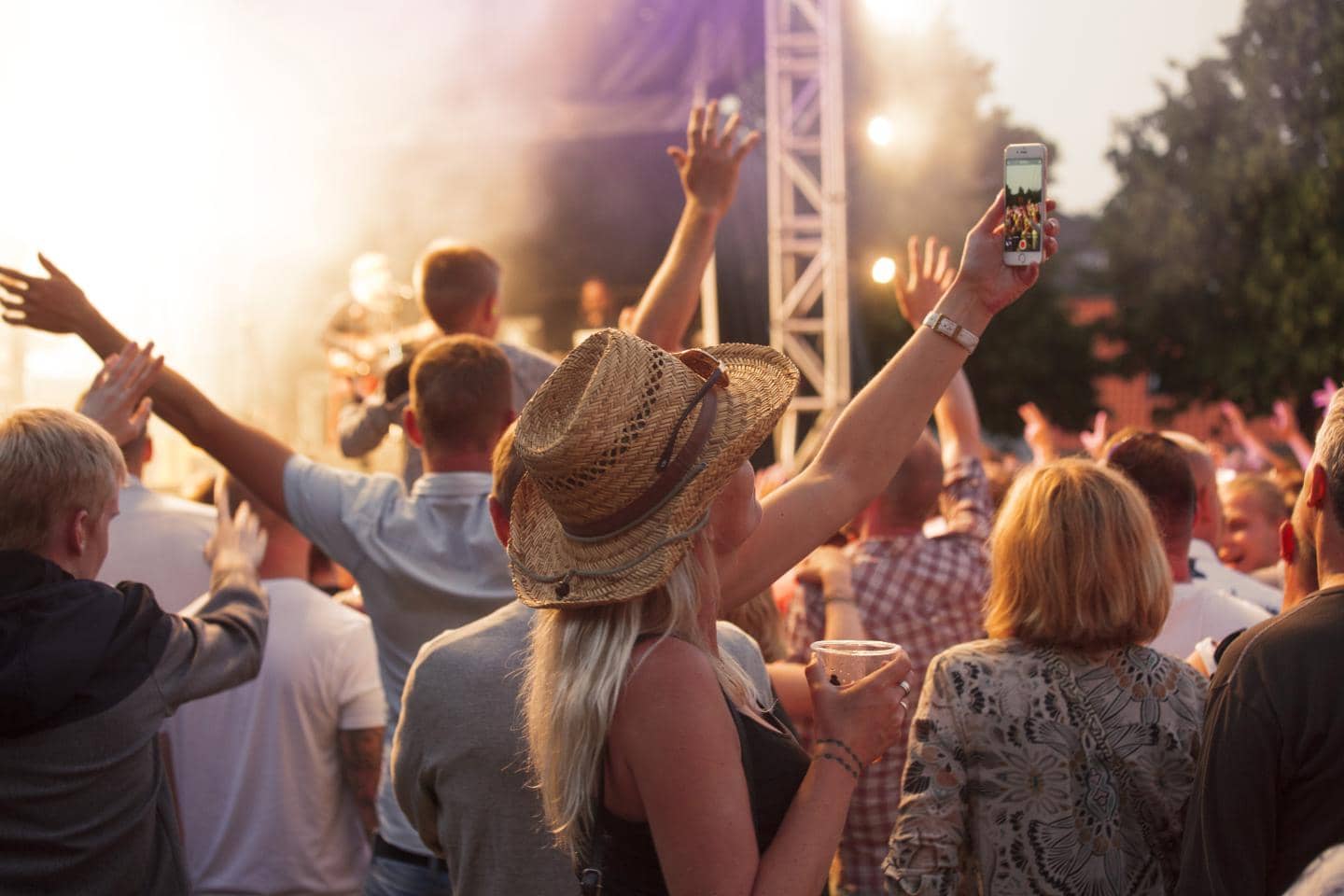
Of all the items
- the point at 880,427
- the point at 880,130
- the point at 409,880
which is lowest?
the point at 409,880

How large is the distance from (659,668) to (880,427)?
0.69 m

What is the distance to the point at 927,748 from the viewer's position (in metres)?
2.43

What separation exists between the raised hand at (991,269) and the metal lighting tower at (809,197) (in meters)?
7.27

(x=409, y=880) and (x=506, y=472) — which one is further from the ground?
(x=506, y=472)

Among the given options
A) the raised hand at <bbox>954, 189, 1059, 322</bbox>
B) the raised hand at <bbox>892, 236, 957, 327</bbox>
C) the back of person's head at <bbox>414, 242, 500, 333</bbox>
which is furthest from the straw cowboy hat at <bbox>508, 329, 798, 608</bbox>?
the back of person's head at <bbox>414, 242, 500, 333</bbox>

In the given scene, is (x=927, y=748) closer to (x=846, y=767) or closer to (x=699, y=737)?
(x=846, y=767)

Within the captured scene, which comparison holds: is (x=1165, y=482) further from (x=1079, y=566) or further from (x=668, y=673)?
(x=668, y=673)

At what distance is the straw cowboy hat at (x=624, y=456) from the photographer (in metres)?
1.54

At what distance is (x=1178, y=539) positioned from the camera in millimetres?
3080

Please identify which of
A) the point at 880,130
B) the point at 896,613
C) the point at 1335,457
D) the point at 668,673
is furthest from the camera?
the point at 880,130

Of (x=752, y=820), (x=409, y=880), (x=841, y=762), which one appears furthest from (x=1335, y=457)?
(x=409, y=880)

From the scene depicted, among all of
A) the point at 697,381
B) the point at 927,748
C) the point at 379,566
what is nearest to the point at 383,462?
the point at 379,566

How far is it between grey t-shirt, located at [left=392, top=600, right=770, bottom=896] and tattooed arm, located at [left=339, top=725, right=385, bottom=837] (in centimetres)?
111

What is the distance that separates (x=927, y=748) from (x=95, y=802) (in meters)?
1.51
